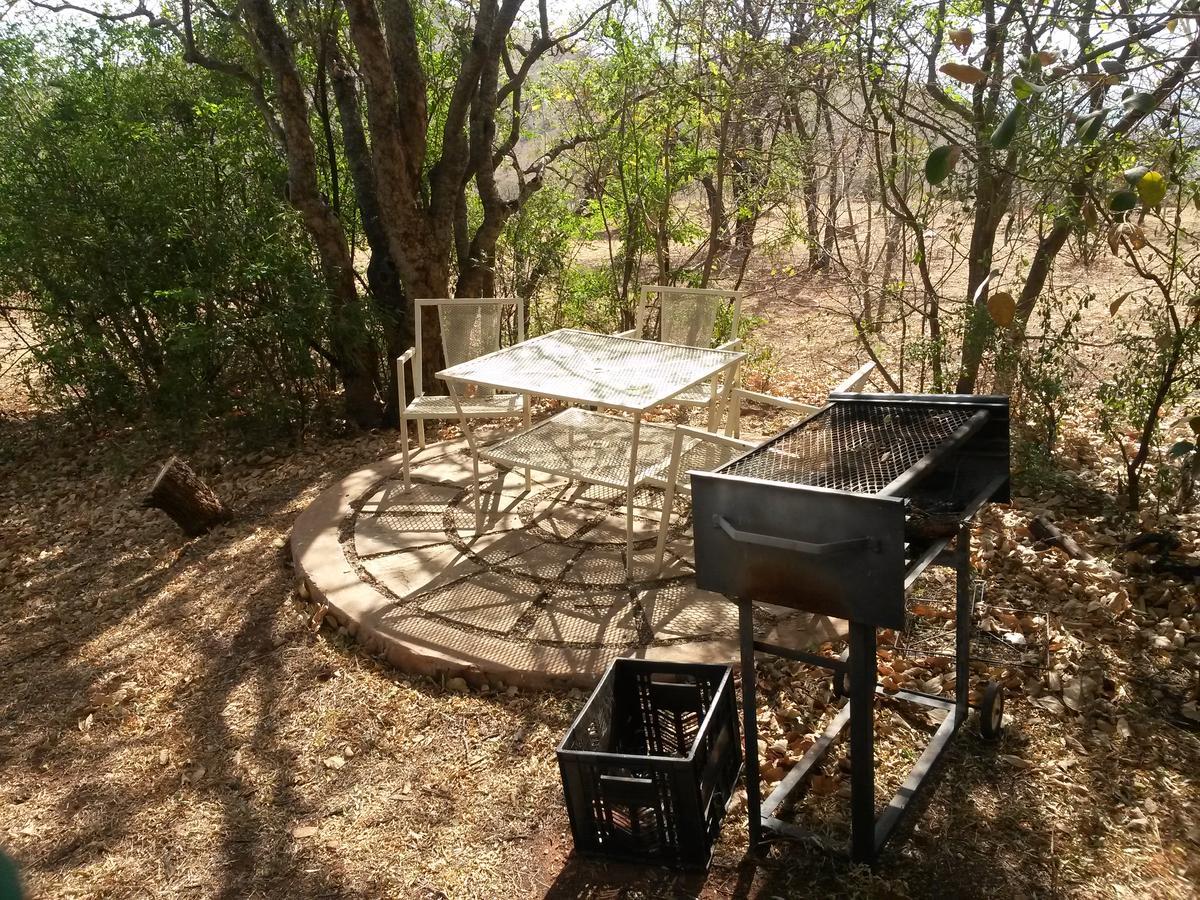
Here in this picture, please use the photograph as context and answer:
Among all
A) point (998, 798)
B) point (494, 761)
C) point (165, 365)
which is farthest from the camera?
point (165, 365)

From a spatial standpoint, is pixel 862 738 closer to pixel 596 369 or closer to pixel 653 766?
pixel 653 766

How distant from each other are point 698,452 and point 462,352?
167cm

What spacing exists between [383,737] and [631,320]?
4.32 metres

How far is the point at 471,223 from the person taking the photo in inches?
275

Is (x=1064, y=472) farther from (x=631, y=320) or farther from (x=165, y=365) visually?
(x=165, y=365)

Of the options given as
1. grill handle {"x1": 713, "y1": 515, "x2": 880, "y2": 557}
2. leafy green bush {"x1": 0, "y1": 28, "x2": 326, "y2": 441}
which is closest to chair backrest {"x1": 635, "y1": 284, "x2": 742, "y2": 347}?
leafy green bush {"x1": 0, "y1": 28, "x2": 326, "y2": 441}

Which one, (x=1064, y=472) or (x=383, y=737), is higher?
(x=1064, y=472)

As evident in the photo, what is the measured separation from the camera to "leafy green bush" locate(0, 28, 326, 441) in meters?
5.16

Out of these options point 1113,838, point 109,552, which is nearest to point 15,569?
point 109,552

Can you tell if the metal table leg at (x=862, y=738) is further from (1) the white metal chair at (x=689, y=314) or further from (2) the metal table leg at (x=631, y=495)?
(1) the white metal chair at (x=689, y=314)

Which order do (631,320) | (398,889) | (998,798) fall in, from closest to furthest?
1. (398,889)
2. (998,798)
3. (631,320)

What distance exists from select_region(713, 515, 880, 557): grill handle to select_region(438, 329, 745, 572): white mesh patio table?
1381mm

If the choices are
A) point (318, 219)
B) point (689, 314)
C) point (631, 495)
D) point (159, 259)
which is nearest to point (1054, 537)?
point (631, 495)

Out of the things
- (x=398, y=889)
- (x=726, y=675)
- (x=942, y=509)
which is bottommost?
(x=398, y=889)
